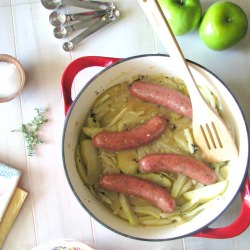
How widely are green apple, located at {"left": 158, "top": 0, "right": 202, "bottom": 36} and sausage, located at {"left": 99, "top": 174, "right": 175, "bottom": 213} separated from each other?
47 cm

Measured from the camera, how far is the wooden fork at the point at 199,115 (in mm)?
1024

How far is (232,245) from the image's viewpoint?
1.23m

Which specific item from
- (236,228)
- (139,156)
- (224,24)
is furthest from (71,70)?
(236,228)

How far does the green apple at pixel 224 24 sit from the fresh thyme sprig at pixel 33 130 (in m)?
0.56

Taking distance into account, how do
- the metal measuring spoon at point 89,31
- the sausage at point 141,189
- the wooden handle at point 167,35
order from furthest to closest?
the metal measuring spoon at point 89,31 < the sausage at point 141,189 < the wooden handle at point 167,35

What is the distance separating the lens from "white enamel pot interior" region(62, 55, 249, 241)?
1094 mm

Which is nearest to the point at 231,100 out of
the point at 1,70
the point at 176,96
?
the point at 176,96

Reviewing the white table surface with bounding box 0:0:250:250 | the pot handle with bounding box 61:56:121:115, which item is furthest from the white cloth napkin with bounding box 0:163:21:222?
the pot handle with bounding box 61:56:121:115

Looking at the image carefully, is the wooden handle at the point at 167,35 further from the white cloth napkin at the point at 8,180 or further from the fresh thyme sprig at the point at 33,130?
the white cloth napkin at the point at 8,180

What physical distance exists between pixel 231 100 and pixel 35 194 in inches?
25.6

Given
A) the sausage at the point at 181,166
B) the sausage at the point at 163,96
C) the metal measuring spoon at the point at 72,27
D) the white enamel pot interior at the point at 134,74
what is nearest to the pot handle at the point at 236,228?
the white enamel pot interior at the point at 134,74

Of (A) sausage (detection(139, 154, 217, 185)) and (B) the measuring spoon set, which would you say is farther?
(B) the measuring spoon set

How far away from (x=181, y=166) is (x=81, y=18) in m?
0.56

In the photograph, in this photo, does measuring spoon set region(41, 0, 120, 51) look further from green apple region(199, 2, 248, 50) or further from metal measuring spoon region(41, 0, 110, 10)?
green apple region(199, 2, 248, 50)
